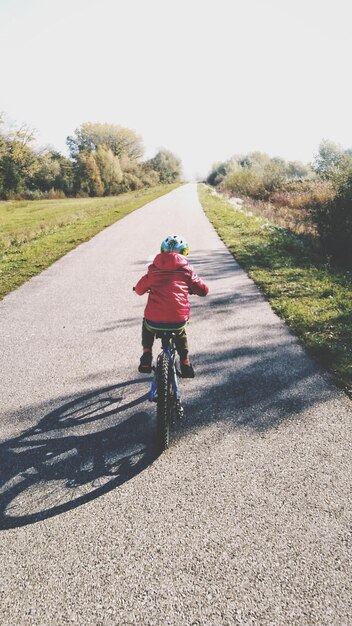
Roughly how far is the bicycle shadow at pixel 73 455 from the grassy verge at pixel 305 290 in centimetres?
261

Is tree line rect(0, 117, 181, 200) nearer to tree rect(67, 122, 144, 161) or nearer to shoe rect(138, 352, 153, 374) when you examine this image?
tree rect(67, 122, 144, 161)

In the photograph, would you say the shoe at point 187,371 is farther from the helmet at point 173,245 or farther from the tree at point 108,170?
the tree at point 108,170

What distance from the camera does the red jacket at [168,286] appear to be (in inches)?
132

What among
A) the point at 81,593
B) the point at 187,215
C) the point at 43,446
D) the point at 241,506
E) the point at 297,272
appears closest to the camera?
the point at 81,593

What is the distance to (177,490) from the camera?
2.89 meters

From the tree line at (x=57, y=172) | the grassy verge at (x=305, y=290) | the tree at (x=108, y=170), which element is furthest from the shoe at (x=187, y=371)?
the tree at (x=108, y=170)

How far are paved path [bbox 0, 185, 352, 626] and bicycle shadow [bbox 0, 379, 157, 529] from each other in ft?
0.05

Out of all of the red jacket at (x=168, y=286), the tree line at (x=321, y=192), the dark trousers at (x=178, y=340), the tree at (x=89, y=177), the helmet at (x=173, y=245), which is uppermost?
the tree at (x=89, y=177)

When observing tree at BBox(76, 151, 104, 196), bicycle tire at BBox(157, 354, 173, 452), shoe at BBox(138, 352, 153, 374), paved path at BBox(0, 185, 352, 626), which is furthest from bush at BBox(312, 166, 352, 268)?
tree at BBox(76, 151, 104, 196)

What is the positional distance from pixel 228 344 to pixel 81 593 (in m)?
3.71

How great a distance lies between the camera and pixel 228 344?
5363mm

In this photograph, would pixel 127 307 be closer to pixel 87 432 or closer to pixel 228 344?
pixel 228 344

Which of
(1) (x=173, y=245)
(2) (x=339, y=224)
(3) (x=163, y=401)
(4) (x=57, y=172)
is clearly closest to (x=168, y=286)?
(1) (x=173, y=245)

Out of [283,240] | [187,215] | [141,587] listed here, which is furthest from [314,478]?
[187,215]
